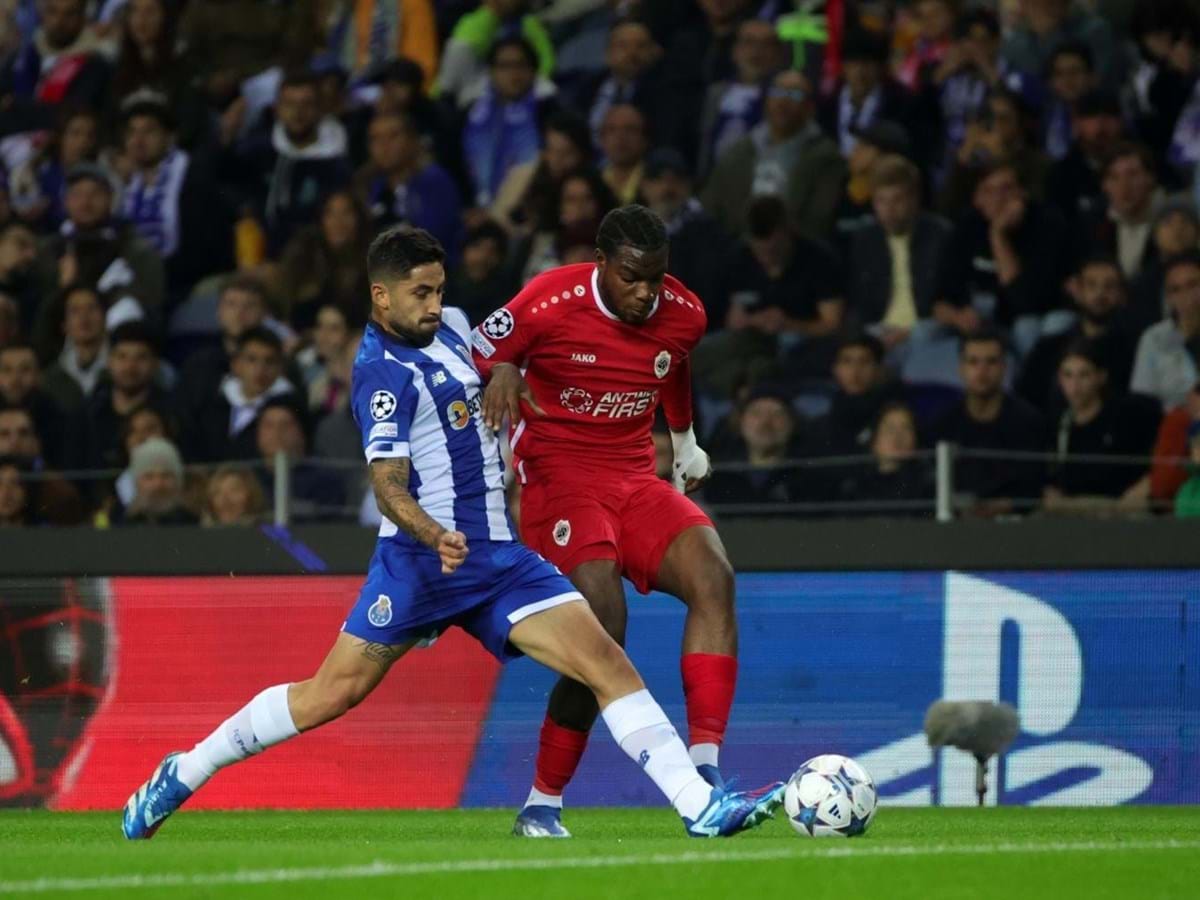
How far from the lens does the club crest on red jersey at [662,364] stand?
805 centimetres

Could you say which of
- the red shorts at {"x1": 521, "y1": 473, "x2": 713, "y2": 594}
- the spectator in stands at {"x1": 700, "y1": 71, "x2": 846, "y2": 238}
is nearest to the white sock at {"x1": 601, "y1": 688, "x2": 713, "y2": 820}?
the red shorts at {"x1": 521, "y1": 473, "x2": 713, "y2": 594}

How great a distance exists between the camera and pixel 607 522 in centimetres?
793

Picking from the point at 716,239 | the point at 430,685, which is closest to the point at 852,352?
the point at 716,239

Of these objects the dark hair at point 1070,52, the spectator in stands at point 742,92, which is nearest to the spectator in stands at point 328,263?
the spectator in stands at point 742,92

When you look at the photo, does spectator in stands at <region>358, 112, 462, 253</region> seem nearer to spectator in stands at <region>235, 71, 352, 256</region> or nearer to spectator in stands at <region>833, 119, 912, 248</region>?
spectator in stands at <region>235, 71, 352, 256</region>

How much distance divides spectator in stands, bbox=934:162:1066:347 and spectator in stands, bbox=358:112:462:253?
3452 mm

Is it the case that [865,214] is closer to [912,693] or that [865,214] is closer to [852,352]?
[852,352]

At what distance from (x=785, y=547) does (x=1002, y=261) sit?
11.3ft

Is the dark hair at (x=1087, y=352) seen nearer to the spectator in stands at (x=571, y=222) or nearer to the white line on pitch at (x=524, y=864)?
the spectator in stands at (x=571, y=222)

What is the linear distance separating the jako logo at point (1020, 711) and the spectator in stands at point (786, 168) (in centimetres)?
423

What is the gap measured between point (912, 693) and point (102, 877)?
4.93 metres

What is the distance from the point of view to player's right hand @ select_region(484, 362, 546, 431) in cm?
730

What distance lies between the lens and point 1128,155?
12.6 metres

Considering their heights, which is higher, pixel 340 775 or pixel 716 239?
pixel 716 239
